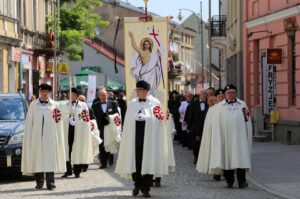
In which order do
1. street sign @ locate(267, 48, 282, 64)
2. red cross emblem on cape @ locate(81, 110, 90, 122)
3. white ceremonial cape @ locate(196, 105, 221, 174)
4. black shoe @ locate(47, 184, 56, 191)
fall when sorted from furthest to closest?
street sign @ locate(267, 48, 282, 64), red cross emblem on cape @ locate(81, 110, 90, 122), white ceremonial cape @ locate(196, 105, 221, 174), black shoe @ locate(47, 184, 56, 191)

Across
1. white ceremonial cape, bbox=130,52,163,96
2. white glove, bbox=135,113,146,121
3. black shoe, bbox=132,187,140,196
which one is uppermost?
white ceremonial cape, bbox=130,52,163,96

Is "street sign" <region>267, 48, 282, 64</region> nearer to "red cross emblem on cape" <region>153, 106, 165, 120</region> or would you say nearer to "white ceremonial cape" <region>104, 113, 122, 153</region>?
"white ceremonial cape" <region>104, 113, 122, 153</region>

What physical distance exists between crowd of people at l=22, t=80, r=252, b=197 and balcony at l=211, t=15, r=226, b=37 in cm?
2648

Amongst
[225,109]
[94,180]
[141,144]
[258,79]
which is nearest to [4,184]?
[94,180]

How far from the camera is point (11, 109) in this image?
49.0 ft

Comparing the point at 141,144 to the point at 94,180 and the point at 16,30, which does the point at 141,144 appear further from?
the point at 16,30

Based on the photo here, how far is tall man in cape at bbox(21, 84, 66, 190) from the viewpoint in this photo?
12406 millimetres

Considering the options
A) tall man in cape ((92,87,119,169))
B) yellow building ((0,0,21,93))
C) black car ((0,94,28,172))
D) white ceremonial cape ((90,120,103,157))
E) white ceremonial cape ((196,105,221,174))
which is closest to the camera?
white ceremonial cape ((196,105,221,174))

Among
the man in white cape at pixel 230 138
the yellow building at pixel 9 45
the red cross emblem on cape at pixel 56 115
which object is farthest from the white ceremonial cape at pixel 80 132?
the yellow building at pixel 9 45

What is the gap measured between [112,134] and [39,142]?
4.38 meters

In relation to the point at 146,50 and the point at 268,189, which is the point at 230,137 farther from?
the point at 146,50

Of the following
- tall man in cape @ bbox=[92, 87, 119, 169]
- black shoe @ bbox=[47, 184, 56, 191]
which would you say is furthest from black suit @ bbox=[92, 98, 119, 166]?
black shoe @ bbox=[47, 184, 56, 191]

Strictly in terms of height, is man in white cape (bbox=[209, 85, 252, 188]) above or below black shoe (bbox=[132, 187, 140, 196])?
above

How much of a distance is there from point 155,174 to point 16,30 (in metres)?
24.9
